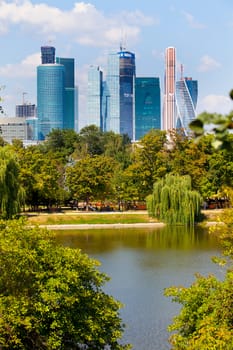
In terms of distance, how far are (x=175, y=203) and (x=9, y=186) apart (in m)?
10.8

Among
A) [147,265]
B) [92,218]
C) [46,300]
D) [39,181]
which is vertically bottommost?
[147,265]

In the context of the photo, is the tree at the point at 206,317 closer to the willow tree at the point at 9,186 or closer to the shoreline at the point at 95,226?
the willow tree at the point at 9,186

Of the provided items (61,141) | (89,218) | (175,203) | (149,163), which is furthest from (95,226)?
(61,141)

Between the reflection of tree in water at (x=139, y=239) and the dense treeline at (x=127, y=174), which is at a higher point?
the dense treeline at (x=127, y=174)

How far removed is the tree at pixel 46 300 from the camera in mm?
10445

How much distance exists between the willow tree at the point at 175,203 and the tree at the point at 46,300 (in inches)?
1076

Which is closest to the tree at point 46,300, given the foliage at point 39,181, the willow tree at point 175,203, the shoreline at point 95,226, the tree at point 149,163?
the shoreline at point 95,226

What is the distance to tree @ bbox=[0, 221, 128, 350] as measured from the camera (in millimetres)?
10445

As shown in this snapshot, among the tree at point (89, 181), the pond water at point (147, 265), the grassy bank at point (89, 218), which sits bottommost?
the pond water at point (147, 265)

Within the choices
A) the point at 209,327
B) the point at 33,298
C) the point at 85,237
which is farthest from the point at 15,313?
the point at 85,237

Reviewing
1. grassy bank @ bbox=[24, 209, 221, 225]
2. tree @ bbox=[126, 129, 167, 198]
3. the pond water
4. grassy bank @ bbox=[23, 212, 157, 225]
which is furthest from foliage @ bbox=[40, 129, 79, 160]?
the pond water

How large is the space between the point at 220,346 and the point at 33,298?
3462mm

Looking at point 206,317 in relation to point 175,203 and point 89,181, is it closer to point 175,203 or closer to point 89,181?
point 175,203

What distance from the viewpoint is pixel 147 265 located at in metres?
24.5
